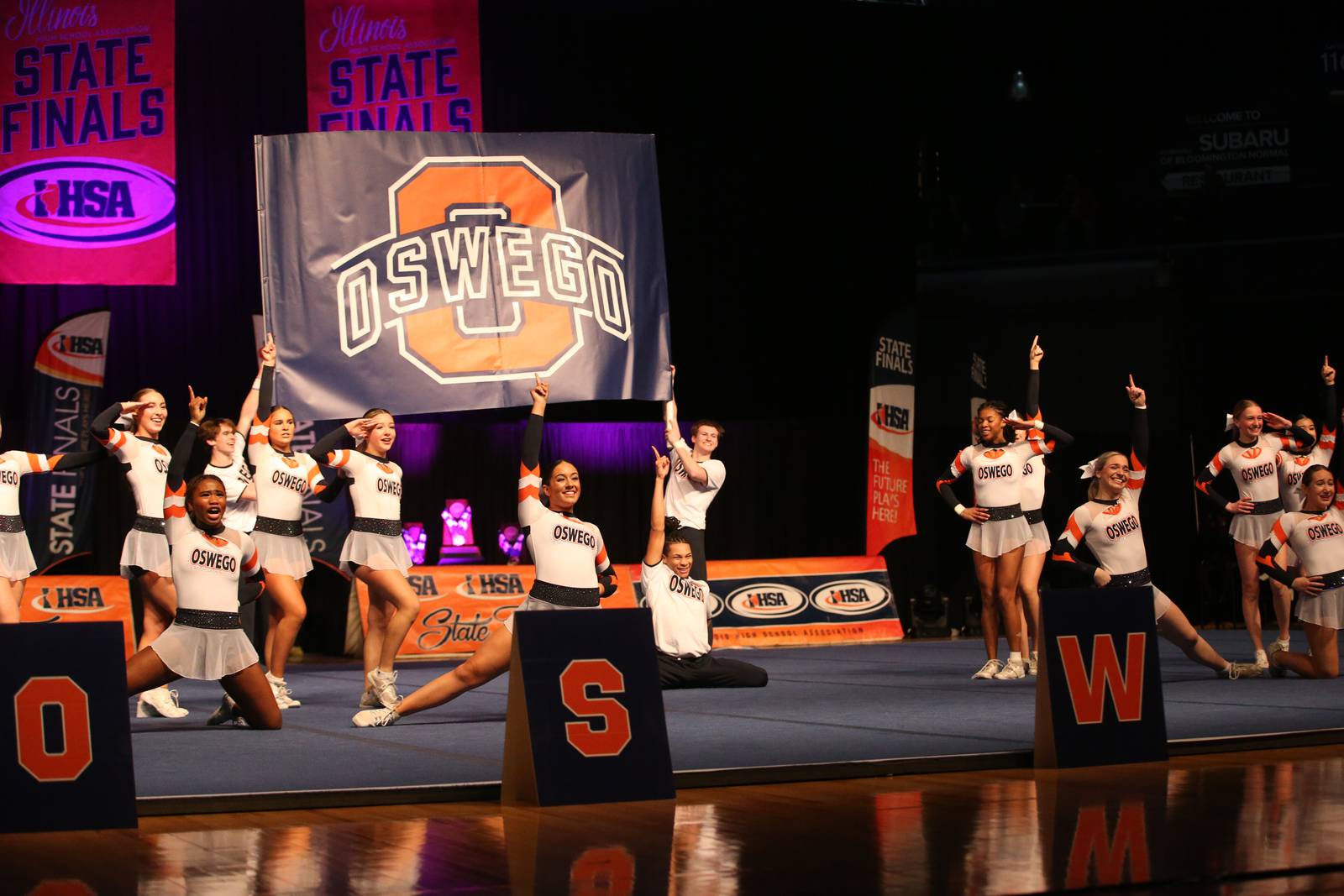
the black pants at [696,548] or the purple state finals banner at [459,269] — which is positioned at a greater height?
the purple state finals banner at [459,269]

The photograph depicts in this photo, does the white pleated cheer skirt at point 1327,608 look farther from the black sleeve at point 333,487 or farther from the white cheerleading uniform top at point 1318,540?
the black sleeve at point 333,487

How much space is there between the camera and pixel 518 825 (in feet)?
17.7

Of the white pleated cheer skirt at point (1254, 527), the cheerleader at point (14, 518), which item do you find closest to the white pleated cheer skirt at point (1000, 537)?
the white pleated cheer skirt at point (1254, 527)

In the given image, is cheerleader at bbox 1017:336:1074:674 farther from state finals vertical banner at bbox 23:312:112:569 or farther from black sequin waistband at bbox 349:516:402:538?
state finals vertical banner at bbox 23:312:112:569

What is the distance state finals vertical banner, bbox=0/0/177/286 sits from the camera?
12.1 metres

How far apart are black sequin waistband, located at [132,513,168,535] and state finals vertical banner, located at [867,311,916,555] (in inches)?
323

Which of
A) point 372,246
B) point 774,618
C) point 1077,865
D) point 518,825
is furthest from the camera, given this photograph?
point 774,618

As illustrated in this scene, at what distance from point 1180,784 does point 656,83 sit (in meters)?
11.5

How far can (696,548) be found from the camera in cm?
1070

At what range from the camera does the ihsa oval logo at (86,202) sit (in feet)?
39.5

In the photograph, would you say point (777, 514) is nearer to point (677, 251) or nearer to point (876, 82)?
point (677, 251)

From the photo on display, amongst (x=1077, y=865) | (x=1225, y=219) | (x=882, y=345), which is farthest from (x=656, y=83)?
(x=1077, y=865)

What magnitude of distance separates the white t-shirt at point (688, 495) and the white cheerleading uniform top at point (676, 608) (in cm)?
73

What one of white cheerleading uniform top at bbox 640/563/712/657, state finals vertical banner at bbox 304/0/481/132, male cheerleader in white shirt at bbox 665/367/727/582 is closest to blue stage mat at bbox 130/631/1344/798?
white cheerleading uniform top at bbox 640/563/712/657
